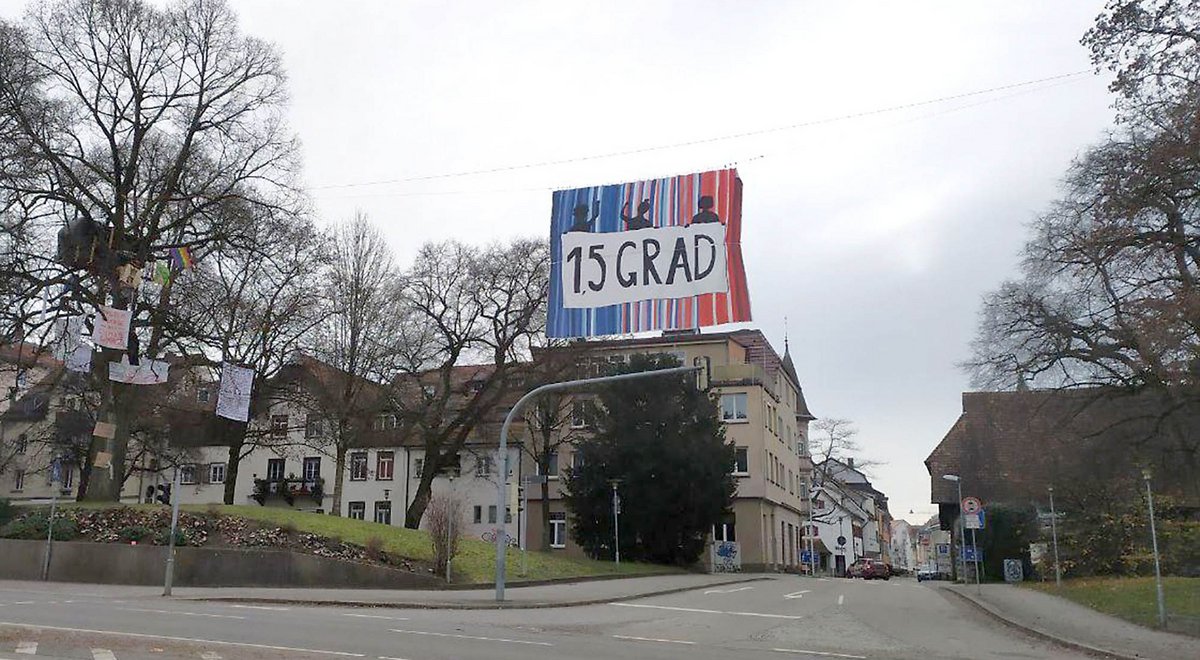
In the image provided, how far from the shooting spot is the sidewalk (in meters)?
15.8

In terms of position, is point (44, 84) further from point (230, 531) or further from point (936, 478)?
point (936, 478)

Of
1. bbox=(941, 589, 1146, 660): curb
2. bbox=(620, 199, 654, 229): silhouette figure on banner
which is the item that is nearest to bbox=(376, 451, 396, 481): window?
bbox=(941, 589, 1146, 660): curb

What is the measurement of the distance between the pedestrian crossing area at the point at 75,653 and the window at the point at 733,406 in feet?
181

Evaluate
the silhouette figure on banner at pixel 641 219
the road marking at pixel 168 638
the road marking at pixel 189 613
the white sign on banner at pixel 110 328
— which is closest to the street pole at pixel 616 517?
the white sign on banner at pixel 110 328

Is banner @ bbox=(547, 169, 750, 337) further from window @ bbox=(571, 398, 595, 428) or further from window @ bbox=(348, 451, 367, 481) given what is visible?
window @ bbox=(348, 451, 367, 481)

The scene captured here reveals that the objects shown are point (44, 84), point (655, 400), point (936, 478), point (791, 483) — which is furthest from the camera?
point (791, 483)

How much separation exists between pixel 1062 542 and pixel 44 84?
1507 inches

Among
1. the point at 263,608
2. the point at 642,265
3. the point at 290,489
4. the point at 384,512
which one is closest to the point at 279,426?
the point at 384,512

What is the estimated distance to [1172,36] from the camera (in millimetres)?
19344

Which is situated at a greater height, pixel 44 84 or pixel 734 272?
pixel 44 84

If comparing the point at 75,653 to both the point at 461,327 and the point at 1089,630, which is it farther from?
the point at 461,327

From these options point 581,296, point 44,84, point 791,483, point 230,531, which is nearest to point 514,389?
point 230,531

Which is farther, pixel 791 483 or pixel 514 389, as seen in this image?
pixel 791 483

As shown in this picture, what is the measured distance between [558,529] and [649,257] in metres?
48.9
